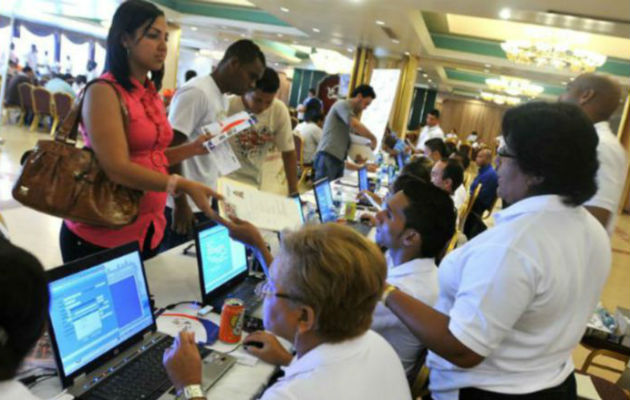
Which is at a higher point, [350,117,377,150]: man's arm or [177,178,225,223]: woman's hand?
[350,117,377,150]: man's arm

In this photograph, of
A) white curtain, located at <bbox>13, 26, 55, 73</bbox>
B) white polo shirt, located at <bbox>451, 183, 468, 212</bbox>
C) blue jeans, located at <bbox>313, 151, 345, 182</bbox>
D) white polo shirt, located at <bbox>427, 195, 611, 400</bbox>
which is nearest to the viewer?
white polo shirt, located at <bbox>427, 195, 611, 400</bbox>

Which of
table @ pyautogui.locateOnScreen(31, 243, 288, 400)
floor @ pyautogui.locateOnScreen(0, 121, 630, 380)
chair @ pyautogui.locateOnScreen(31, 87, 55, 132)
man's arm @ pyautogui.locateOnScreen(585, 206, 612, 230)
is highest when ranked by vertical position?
man's arm @ pyautogui.locateOnScreen(585, 206, 612, 230)

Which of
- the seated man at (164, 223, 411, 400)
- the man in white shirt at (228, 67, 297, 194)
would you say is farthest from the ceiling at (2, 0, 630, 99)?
the seated man at (164, 223, 411, 400)

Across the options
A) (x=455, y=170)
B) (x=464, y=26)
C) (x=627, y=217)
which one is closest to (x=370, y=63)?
(x=464, y=26)

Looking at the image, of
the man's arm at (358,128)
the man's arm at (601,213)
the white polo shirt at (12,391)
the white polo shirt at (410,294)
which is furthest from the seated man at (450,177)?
the white polo shirt at (12,391)

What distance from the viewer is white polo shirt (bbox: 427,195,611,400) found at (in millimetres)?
1214

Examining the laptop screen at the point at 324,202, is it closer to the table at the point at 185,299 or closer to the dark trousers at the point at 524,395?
the table at the point at 185,299

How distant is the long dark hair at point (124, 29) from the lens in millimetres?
1688

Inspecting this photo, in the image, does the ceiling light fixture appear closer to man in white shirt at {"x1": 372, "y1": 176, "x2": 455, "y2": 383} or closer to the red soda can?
man in white shirt at {"x1": 372, "y1": 176, "x2": 455, "y2": 383}

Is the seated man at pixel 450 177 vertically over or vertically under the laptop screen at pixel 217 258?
over

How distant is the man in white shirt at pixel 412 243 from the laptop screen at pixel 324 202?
1200 millimetres

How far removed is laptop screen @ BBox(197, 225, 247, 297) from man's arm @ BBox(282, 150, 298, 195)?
1.19 meters

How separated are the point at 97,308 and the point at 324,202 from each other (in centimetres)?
234

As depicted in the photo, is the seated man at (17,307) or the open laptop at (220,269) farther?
the open laptop at (220,269)
